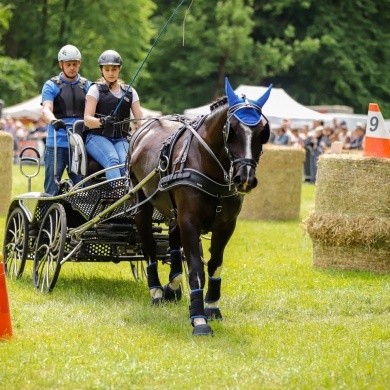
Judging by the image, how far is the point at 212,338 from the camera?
791cm

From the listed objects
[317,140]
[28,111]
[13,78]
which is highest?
[13,78]

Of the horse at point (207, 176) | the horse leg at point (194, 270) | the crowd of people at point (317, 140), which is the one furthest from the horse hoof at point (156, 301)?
the crowd of people at point (317, 140)

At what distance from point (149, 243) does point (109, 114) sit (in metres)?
1.45

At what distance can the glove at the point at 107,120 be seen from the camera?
10125mm

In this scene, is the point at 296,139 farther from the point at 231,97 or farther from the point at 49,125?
the point at 231,97

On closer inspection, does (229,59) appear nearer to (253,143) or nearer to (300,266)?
(300,266)

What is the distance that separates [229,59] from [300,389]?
44367 millimetres

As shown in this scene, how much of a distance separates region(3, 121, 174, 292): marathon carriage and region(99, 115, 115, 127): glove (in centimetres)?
31

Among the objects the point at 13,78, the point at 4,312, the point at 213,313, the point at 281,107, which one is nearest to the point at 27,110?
the point at 13,78

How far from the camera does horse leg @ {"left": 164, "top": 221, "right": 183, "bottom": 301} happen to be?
9.61 metres

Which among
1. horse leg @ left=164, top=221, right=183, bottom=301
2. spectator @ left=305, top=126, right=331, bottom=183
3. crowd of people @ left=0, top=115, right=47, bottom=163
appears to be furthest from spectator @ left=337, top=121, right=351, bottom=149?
horse leg @ left=164, top=221, right=183, bottom=301

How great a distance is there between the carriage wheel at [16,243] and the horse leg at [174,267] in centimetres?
173

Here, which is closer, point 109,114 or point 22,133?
point 109,114

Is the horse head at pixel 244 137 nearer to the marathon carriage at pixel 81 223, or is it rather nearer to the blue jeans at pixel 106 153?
the marathon carriage at pixel 81 223
